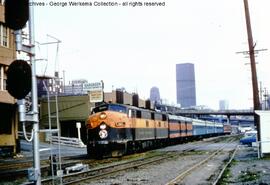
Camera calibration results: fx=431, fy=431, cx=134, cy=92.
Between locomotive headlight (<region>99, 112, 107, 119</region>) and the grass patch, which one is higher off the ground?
locomotive headlight (<region>99, 112, 107, 119</region>)

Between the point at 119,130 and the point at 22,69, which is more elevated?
the point at 22,69

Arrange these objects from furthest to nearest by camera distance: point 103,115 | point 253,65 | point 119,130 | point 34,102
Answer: point 253,65, point 119,130, point 103,115, point 34,102

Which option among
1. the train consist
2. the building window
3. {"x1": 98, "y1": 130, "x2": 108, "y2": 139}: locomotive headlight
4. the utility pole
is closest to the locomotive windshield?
the train consist

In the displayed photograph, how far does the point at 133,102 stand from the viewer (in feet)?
257

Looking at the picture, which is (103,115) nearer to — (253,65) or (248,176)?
(253,65)

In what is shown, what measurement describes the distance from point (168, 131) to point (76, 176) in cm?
2653

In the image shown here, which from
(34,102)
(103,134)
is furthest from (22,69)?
(103,134)

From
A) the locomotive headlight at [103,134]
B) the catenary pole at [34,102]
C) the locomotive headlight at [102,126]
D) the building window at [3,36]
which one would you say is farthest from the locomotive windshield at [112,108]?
the catenary pole at [34,102]

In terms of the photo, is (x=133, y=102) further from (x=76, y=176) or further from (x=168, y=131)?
(x=76, y=176)

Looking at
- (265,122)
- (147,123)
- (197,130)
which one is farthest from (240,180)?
(197,130)

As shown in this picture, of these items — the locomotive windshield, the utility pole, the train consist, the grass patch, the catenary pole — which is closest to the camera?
the catenary pole

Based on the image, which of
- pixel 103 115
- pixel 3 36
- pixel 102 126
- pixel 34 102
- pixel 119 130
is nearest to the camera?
pixel 34 102

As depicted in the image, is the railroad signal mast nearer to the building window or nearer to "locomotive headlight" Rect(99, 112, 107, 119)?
"locomotive headlight" Rect(99, 112, 107, 119)

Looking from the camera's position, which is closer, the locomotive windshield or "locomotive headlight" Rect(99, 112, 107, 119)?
"locomotive headlight" Rect(99, 112, 107, 119)
